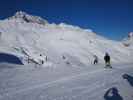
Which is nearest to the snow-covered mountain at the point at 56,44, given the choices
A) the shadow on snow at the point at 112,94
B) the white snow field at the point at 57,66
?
the white snow field at the point at 57,66

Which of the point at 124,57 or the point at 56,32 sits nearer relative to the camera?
the point at 124,57

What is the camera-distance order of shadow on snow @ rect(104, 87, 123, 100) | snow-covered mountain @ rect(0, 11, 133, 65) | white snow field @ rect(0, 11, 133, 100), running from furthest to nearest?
1. snow-covered mountain @ rect(0, 11, 133, 65)
2. white snow field @ rect(0, 11, 133, 100)
3. shadow on snow @ rect(104, 87, 123, 100)

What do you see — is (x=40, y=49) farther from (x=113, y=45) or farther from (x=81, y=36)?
(x=113, y=45)

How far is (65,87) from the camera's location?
43.4 feet

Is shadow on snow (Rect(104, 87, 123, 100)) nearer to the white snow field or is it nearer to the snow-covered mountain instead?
the white snow field

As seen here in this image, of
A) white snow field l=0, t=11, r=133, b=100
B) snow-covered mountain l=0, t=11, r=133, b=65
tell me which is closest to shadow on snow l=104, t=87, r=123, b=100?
white snow field l=0, t=11, r=133, b=100

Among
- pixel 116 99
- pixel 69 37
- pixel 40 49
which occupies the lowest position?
pixel 116 99

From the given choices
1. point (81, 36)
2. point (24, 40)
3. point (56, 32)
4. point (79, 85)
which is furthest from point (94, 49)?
point (79, 85)

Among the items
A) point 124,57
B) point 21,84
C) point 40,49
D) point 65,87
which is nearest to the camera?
point 65,87

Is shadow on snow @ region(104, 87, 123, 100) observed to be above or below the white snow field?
below

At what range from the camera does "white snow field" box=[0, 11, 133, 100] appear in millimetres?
12000

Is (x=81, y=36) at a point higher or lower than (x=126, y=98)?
higher

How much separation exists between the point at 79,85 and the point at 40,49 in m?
59.8

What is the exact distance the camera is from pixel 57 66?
26359 millimetres
